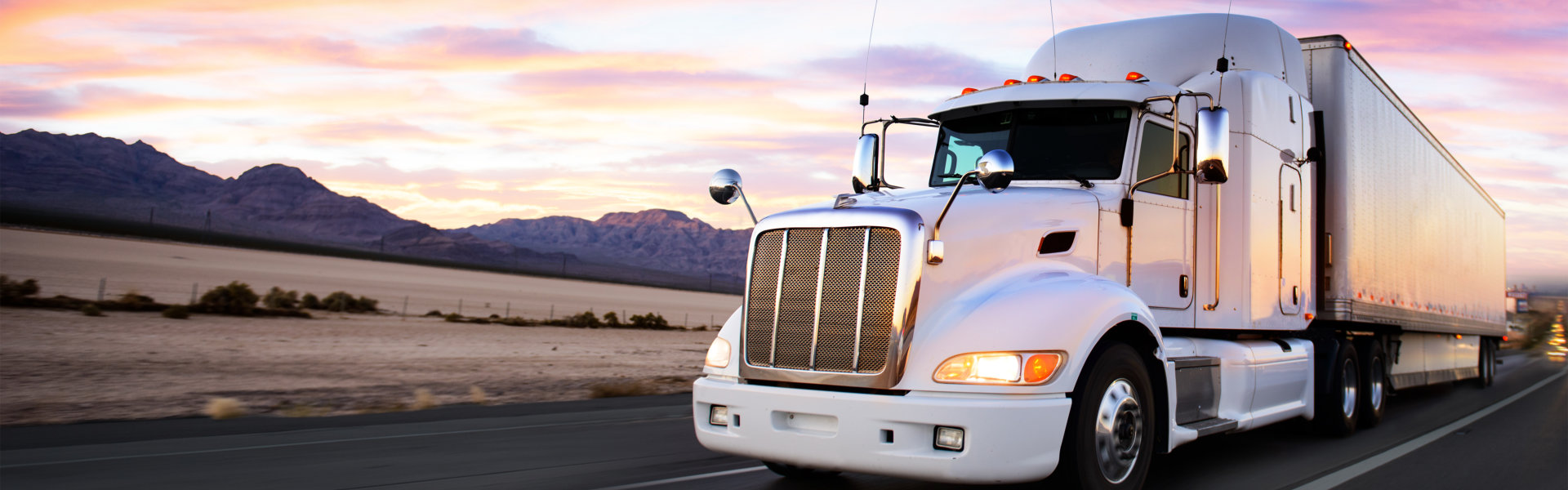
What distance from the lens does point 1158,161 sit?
729 cm

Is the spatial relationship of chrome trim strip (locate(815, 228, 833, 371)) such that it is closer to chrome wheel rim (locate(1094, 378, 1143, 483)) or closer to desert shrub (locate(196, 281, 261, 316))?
chrome wheel rim (locate(1094, 378, 1143, 483))

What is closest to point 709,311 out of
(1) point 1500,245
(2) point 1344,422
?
(1) point 1500,245

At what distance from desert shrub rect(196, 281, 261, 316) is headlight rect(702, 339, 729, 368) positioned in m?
43.6

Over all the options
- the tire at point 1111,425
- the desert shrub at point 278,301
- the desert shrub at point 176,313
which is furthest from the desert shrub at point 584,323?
the tire at point 1111,425

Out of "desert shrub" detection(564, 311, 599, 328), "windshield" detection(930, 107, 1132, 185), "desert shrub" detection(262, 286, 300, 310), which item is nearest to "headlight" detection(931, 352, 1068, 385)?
"windshield" detection(930, 107, 1132, 185)

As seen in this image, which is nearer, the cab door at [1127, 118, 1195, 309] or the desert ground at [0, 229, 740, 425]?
the cab door at [1127, 118, 1195, 309]

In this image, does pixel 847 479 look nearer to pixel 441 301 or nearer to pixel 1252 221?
pixel 1252 221

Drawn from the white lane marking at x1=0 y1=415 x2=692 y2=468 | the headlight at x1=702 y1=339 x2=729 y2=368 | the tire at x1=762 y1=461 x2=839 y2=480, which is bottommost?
the white lane marking at x1=0 y1=415 x2=692 y2=468

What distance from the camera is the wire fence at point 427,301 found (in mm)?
61750

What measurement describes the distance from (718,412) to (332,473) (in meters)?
3.25

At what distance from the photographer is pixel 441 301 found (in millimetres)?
91625

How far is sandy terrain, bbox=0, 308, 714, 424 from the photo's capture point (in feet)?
51.0

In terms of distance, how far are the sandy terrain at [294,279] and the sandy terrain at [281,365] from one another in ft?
84.9

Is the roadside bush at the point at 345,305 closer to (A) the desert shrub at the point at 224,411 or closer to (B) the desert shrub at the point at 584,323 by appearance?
(B) the desert shrub at the point at 584,323
